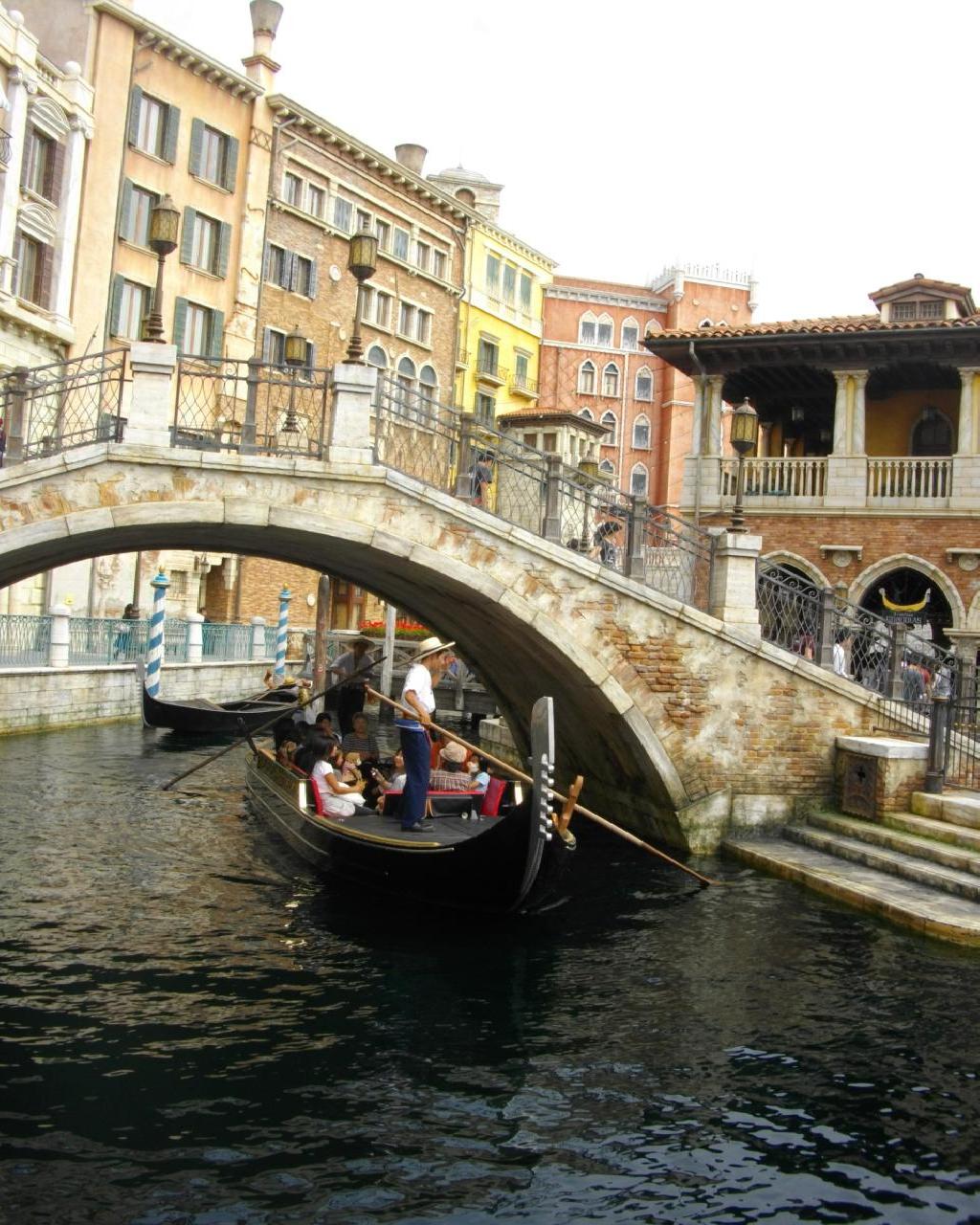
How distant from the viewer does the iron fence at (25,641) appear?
17062 millimetres

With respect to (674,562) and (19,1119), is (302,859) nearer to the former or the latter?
(674,562)

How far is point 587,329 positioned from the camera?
42.5 metres

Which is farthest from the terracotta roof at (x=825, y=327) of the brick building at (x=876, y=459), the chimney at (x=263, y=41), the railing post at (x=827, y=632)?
the chimney at (x=263, y=41)

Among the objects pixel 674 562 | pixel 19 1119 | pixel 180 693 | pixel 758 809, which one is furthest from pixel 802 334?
pixel 19 1119

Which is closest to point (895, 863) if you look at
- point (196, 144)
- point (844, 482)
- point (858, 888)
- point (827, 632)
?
point (858, 888)

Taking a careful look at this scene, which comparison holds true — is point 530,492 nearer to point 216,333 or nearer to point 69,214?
point 69,214

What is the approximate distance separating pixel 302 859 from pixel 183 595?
17.7m

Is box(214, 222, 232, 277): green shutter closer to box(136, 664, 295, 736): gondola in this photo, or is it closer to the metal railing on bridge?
box(136, 664, 295, 736): gondola

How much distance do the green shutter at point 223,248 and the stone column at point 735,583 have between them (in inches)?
739

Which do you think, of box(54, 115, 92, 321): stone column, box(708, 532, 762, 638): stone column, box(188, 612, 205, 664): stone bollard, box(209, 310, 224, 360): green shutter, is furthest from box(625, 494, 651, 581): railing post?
box(209, 310, 224, 360): green shutter

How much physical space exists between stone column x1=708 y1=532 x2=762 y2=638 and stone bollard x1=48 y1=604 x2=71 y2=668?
34.5 feet

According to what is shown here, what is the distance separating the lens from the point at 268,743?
543 inches

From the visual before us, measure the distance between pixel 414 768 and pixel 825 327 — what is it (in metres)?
10.7

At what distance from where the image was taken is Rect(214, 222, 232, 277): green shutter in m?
26.9
